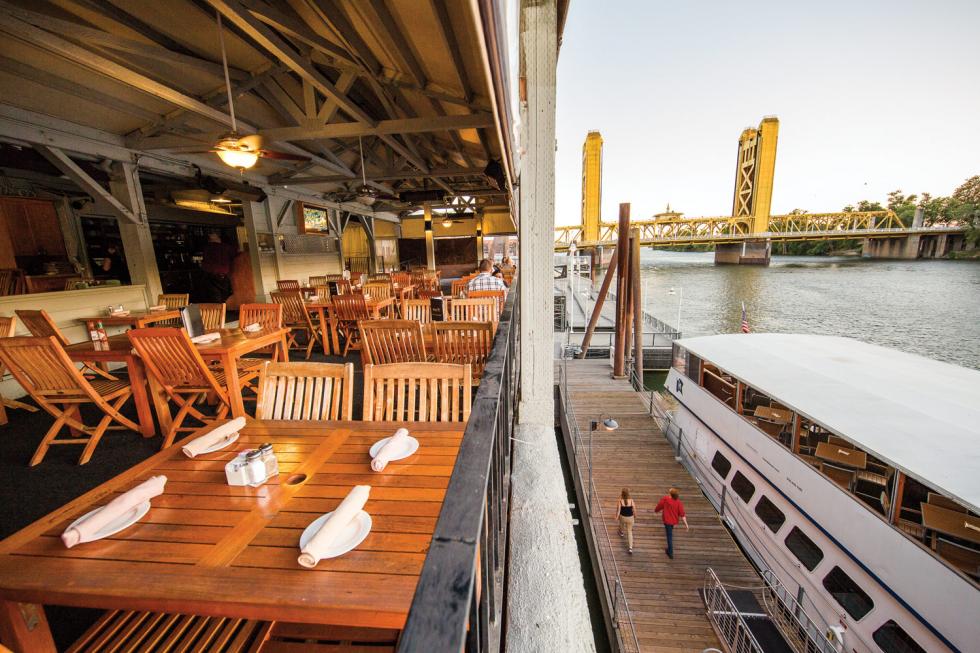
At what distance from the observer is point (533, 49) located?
8.04 ft

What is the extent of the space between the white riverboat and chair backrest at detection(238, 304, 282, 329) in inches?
246

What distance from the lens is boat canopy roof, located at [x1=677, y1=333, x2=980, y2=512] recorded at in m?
3.35

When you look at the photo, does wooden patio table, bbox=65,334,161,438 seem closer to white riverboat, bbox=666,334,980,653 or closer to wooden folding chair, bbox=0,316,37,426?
wooden folding chair, bbox=0,316,37,426

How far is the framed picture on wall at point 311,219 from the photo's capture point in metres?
9.19

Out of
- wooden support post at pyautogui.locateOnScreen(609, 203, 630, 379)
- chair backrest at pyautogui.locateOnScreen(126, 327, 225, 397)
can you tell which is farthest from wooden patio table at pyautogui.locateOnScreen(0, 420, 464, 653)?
wooden support post at pyautogui.locateOnScreen(609, 203, 630, 379)

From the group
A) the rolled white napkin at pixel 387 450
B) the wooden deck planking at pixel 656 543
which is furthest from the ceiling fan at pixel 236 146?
the wooden deck planking at pixel 656 543

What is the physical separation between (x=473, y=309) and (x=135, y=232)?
5.25 metres

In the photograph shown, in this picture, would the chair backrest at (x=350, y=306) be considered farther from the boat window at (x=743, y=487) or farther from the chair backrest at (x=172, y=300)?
the boat window at (x=743, y=487)

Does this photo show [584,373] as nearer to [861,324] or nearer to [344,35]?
[344,35]

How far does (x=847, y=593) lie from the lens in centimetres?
404

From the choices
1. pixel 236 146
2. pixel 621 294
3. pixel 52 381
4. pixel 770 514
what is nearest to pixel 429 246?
pixel 621 294

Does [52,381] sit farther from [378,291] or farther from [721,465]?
[721,465]

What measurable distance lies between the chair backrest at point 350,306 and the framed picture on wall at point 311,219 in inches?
214

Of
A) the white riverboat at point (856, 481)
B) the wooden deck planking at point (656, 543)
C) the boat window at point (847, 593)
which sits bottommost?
the wooden deck planking at point (656, 543)
